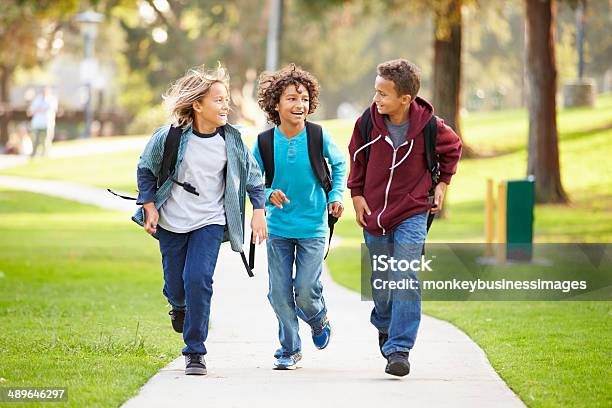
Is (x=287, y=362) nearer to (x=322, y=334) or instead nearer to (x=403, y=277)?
(x=322, y=334)

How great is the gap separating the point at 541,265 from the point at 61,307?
5.90 metres

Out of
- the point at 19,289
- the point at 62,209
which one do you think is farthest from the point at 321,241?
the point at 62,209

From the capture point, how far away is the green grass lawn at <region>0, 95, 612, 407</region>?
25.5ft

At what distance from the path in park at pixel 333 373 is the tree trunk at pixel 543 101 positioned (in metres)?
14.6

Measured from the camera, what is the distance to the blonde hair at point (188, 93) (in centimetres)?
772

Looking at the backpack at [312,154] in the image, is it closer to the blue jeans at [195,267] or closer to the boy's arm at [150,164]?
the blue jeans at [195,267]

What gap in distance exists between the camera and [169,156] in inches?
301

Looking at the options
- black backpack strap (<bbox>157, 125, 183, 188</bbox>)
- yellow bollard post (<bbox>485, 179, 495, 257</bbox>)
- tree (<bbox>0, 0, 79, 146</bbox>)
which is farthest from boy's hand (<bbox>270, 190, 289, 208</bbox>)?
tree (<bbox>0, 0, 79, 146</bbox>)

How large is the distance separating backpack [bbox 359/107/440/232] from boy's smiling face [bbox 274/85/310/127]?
37 centimetres

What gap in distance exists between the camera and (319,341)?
8.18 meters

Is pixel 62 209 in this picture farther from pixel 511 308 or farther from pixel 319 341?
pixel 319 341

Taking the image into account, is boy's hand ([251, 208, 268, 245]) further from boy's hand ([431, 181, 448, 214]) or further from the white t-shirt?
boy's hand ([431, 181, 448, 214])

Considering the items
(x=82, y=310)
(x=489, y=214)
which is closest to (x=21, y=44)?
(x=489, y=214)

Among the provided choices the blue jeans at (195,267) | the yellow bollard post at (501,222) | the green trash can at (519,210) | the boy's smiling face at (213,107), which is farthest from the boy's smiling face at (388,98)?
the yellow bollard post at (501,222)
